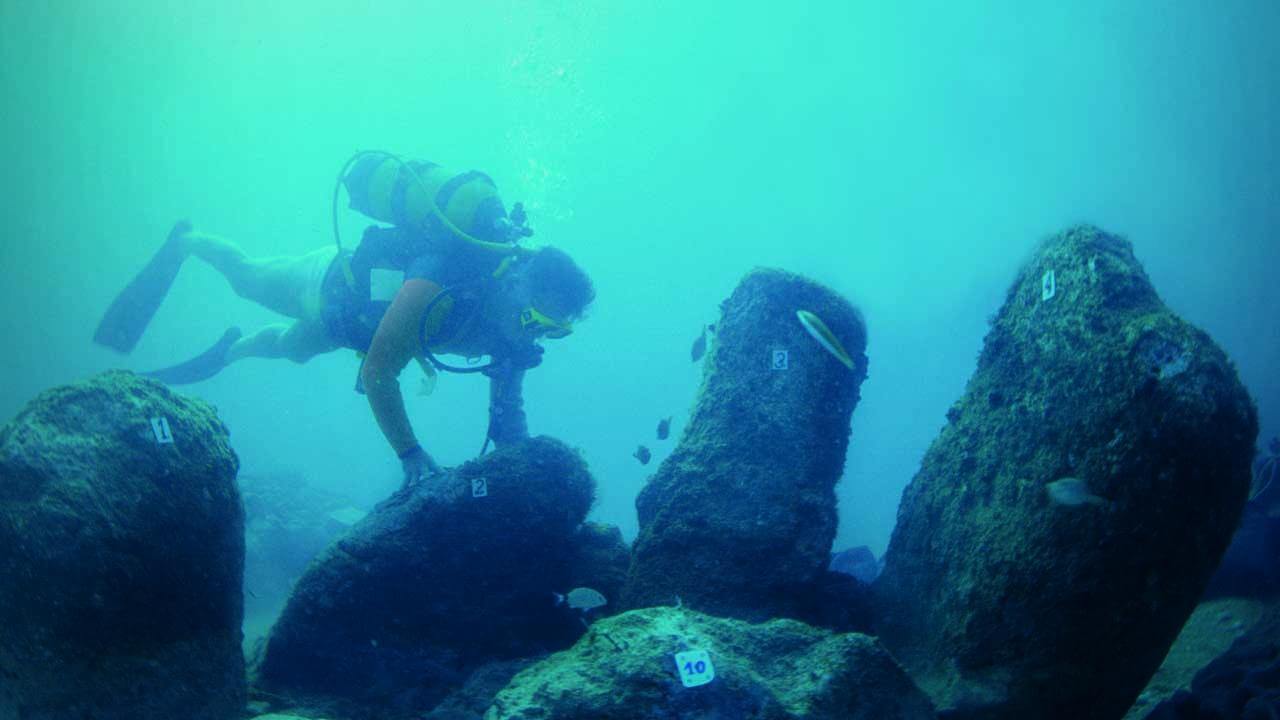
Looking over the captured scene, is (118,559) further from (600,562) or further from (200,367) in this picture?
(200,367)

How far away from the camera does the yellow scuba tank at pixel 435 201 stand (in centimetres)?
545

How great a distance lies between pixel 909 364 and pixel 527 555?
8386 cm

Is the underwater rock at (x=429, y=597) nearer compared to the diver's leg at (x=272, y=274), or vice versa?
the underwater rock at (x=429, y=597)

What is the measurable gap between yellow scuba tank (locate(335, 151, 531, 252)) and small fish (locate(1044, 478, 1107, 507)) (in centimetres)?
445

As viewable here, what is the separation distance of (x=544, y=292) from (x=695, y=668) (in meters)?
3.77

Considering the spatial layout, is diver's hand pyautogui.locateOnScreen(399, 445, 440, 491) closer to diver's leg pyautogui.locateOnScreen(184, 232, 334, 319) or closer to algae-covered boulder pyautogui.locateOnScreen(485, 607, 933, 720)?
diver's leg pyautogui.locateOnScreen(184, 232, 334, 319)

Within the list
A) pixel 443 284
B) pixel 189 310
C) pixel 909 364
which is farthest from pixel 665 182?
pixel 443 284

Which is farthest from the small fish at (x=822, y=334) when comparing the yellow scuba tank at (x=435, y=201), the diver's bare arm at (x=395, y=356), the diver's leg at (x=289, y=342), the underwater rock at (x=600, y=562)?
the diver's leg at (x=289, y=342)

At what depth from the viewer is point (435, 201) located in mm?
5535

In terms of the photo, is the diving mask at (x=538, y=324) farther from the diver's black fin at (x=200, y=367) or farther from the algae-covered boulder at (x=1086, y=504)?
the diver's black fin at (x=200, y=367)

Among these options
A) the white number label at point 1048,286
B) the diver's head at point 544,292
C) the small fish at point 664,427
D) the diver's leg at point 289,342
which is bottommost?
the white number label at point 1048,286

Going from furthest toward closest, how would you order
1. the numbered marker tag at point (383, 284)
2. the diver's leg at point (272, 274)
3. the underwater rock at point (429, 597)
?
the diver's leg at point (272, 274) → the numbered marker tag at point (383, 284) → the underwater rock at point (429, 597)

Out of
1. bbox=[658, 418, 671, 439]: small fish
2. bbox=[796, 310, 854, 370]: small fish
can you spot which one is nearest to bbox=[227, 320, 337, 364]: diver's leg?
bbox=[658, 418, 671, 439]: small fish

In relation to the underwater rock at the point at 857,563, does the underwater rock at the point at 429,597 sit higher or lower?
lower
